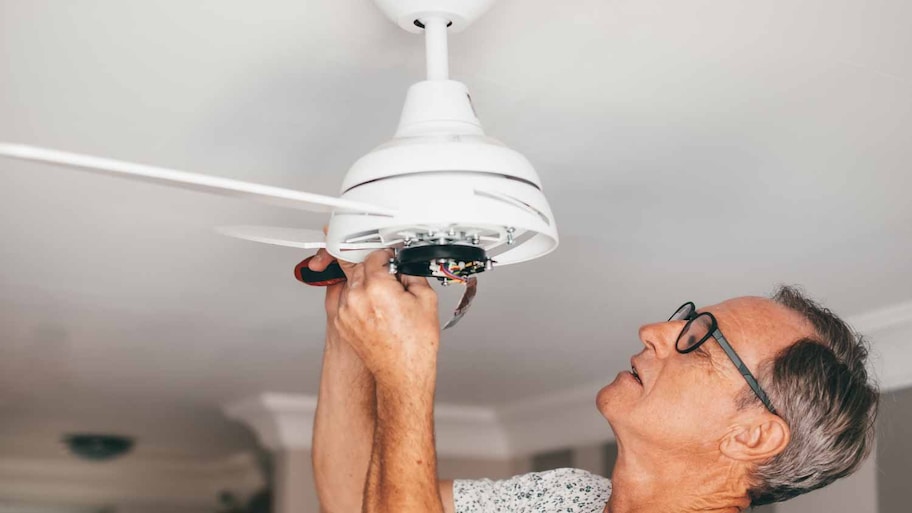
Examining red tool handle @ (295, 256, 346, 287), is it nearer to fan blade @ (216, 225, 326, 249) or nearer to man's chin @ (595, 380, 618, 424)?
fan blade @ (216, 225, 326, 249)

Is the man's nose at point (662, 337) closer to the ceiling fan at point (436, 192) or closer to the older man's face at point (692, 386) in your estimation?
the older man's face at point (692, 386)

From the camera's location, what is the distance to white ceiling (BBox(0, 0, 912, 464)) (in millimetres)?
1184

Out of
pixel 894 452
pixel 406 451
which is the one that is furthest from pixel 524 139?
pixel 894 452

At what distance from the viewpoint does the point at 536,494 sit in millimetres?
1521

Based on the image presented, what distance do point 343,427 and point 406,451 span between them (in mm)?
366

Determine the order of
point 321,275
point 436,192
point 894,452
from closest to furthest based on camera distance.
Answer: point 436,192, point 321,275, point 894,452

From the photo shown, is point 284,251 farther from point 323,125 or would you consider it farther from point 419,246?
point 419,246

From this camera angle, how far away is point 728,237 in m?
1.89

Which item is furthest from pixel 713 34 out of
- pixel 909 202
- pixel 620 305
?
pixel 620 305

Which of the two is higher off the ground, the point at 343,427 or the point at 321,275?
the point at 321,275

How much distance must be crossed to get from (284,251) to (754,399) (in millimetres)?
988

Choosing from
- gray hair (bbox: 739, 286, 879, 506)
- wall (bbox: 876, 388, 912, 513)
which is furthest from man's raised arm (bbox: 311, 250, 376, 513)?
wall (bbox: 876, 388, 912, 513)

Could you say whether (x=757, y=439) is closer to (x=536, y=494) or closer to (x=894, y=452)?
(x=536, y=494)

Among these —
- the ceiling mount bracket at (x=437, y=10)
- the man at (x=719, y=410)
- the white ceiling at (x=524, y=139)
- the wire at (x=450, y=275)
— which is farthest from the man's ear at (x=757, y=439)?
the ceiling mount bracket at (x=437, y=10)
